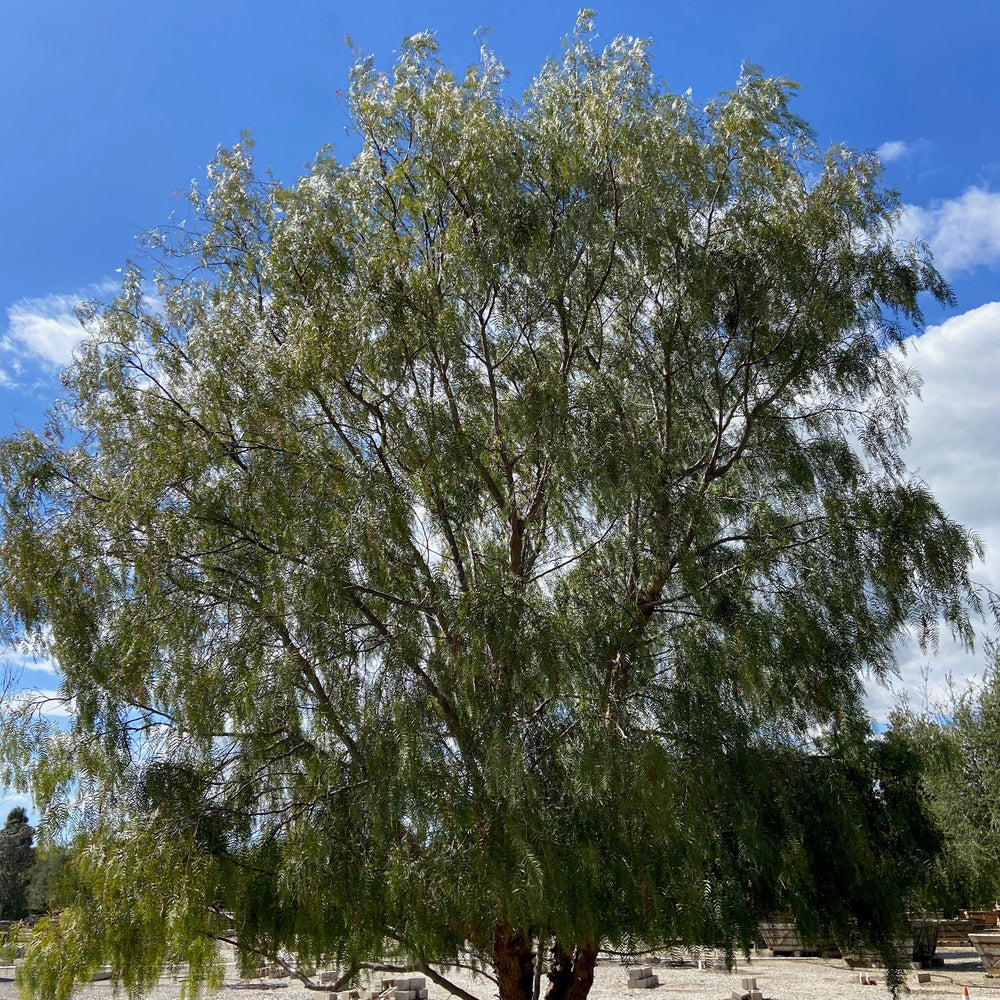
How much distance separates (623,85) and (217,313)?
312 cm

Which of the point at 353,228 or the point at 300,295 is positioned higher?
the point at 353,228

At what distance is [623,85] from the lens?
6.36m

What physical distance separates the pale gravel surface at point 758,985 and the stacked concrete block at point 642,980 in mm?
170

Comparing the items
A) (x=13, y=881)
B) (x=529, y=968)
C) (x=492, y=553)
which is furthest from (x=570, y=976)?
(x=13, y=881)

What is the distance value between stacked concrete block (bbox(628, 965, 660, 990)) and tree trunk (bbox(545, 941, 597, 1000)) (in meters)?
10.5

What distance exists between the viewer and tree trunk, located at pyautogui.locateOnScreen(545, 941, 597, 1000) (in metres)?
6.31

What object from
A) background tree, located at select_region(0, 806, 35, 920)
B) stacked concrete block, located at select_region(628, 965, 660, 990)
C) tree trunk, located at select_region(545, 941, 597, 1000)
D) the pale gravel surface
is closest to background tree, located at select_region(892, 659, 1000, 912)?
the pale gravel surface

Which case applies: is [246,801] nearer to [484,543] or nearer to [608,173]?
[484,543]

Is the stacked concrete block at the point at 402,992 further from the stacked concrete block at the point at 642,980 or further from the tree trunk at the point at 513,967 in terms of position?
the tree trunk at the point at 513,967

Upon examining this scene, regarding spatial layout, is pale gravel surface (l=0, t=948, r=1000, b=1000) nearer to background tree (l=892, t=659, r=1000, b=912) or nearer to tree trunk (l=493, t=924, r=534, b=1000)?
background tree (l=892, t=659, r=1000, b=912)

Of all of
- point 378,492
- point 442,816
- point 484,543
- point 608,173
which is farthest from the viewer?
point 484,543

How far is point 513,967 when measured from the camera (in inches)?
238

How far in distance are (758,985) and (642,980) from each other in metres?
1.92

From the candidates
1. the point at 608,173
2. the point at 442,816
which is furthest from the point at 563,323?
the point at 442,816
